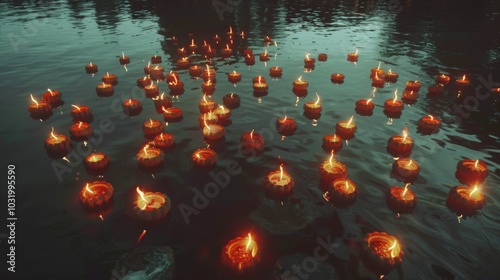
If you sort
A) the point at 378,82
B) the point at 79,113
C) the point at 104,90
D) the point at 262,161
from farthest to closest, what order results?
the point at 378,82
the point at 104,90
the point at 79,113
the point at 262,161

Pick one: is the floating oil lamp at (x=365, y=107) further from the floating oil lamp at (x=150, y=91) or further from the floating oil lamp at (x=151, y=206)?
the floating oil lamp at (x=150, y=91)

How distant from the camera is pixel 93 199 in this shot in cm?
630

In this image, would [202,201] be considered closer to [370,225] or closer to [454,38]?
[370,225]

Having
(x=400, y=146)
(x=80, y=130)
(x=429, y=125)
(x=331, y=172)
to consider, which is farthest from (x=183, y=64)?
(x=429, y=125)

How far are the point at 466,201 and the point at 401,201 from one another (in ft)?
4.73

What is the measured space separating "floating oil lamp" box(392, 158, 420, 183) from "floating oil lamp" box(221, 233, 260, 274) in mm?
4565

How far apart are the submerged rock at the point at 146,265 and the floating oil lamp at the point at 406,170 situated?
19.2 feet

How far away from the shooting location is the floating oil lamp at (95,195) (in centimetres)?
632

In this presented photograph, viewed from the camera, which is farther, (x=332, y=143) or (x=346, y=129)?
(x=346, y=129)

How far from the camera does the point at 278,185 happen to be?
22.0 ft

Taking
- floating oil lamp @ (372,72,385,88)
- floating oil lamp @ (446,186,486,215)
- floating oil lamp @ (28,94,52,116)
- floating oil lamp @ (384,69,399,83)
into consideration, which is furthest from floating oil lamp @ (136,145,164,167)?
floating oil lamp @ (384,69,399,83)

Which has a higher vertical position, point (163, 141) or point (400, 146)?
point (400, 146)

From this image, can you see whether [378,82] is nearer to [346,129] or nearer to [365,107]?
[365,107]

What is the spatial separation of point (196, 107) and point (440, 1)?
4259cm
